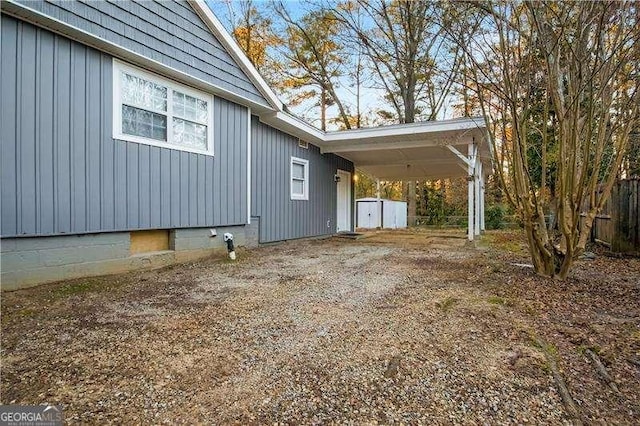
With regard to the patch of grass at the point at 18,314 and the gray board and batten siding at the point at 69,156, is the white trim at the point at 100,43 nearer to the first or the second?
the gray board and batten siding at the point at 69,156

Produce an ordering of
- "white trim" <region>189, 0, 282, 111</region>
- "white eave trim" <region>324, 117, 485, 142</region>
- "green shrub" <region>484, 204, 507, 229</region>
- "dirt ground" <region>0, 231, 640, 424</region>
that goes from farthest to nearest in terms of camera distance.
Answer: "green shrub" <region>484, 204, 507, 229</region> < "white eave trim" <region>324, 117, 485, 142</region> < "white trim" <region>189, 0, 282, 111</region> < "dirt ground" <region>0, 231, 640, 424</region>

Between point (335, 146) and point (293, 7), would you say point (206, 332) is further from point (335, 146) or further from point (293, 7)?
point (293, 7)

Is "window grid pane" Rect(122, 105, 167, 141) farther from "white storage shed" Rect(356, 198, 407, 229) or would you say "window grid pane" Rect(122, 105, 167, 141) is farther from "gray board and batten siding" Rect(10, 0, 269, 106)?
"white storage shed" Rect(356, 198, 407, 229)

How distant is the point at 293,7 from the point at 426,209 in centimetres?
1282

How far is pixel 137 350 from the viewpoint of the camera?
2.19 m

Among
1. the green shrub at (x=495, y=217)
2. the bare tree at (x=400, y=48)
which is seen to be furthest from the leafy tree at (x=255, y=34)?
the green shrub at (x=495, y=217)

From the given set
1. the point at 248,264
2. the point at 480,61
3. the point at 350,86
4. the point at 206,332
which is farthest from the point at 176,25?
the point at 350,86

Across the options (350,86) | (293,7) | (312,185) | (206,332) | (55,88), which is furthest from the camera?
(350,86)

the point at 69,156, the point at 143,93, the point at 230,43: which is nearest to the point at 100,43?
the point at 143,93

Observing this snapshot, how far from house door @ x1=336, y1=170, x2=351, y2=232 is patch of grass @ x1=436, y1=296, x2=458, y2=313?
7.99m

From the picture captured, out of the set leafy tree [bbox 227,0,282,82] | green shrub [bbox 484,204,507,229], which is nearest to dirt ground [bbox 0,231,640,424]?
green shrub [bbox 484,204,507,229]

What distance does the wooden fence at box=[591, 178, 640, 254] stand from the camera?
608 cm

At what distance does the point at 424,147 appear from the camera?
9273 millimetres

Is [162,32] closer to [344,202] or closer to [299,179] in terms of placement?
[299,179]
